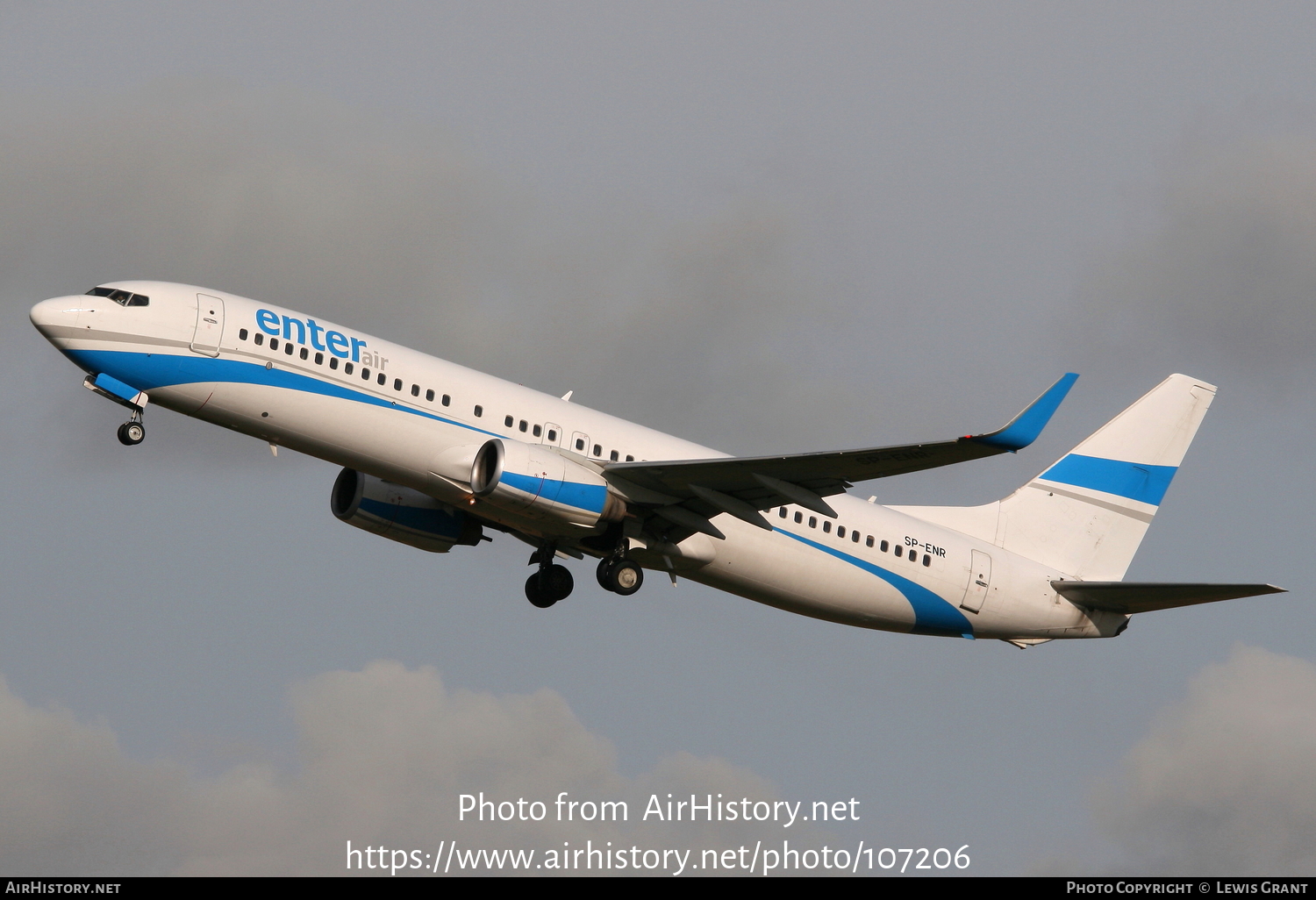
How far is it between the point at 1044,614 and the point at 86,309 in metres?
26.3

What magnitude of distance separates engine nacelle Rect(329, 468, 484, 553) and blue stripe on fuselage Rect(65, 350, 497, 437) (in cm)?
660

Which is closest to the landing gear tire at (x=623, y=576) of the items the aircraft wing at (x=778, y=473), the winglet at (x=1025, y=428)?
the aircraft wing at (x=778, y=473)

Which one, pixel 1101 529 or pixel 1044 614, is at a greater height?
pixel 1101 529

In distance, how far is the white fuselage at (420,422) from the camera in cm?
3531

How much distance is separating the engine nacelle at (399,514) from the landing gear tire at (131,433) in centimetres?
732

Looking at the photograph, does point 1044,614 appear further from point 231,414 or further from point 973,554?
point 231,414

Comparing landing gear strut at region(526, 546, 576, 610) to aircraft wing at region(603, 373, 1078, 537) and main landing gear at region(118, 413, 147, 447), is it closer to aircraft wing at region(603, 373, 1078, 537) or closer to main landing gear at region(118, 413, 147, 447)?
aircraft wing at region(603, 373, 1078, 537)

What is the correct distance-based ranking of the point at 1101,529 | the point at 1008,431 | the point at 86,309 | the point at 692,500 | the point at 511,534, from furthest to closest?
the point at 1101,529 < the point at 511,534 < the point at 692,500 < the point at 86,309 < the point at 1008,431

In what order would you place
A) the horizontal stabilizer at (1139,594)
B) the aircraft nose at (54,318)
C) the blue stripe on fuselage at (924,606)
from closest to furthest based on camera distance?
1. the aircraft nose at (54,318)
2. the horizontal stabilizer at (1139,594)
3. the blue stripe on fuselage at (924,606)

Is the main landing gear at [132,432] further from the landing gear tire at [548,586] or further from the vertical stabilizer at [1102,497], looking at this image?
the vertical stabilizer at [1102,497]

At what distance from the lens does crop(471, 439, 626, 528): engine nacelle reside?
35781mm

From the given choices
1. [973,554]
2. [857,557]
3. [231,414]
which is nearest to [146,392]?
[231,414]

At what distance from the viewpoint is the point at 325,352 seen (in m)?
36.1

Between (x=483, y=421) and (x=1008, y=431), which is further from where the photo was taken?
(x=483, y=421)
